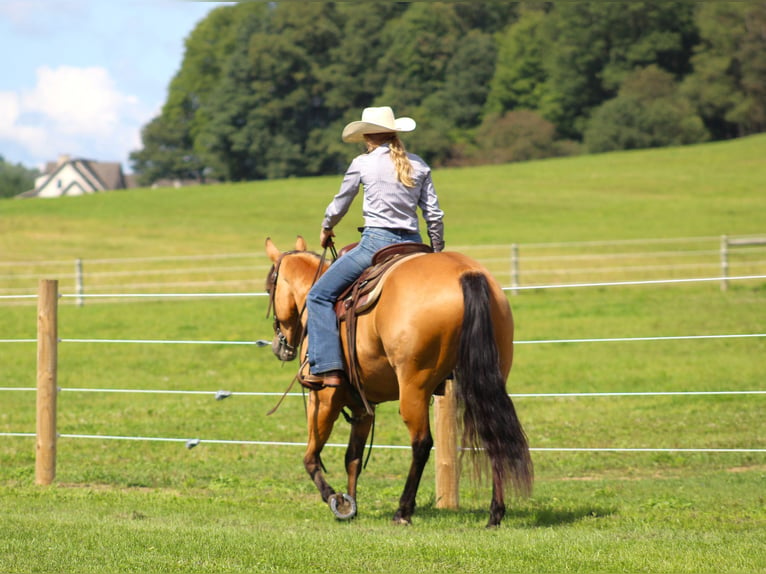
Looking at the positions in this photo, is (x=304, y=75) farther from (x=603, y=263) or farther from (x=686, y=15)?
(x=603, y=263)

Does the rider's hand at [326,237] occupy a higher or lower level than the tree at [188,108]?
lower

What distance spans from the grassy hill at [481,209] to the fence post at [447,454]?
27.8 metres

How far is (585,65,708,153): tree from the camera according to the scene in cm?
7775

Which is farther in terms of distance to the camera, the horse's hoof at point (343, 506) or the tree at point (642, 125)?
the tree at point (642, 125)

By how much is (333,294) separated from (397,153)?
109cm

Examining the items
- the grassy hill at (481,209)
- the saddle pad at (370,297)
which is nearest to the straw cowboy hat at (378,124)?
the saddle pad at (370,297)

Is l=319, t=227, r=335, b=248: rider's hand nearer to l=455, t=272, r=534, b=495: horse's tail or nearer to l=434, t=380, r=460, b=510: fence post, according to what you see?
l=455, t=272, r=534, b=495: horse's tail

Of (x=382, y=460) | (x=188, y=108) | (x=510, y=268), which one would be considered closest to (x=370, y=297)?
(x=382, y=460)

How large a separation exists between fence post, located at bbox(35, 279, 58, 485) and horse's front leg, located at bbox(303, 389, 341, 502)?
2897 mm

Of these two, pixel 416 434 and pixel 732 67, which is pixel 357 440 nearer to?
pixel 416 434

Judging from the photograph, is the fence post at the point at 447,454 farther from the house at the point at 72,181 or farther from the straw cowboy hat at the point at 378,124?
the house at the point at 72,181

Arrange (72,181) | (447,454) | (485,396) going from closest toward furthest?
(485,396) < (447,454) < (72,181)

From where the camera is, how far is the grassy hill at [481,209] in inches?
1495

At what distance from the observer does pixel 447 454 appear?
7840 millimetres
